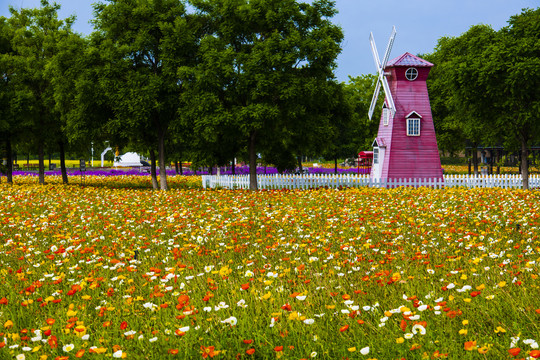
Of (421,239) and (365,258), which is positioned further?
(421,239)

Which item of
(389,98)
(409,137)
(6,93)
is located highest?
(6,93)

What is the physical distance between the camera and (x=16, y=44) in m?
29.9

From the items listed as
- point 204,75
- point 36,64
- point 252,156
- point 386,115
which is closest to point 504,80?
point 386,115

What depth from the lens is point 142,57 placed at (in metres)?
24.6

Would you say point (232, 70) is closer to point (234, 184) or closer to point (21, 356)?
point (234, 184)

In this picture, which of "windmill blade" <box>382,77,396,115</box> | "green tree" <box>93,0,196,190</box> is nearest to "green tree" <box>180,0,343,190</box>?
"green tree" <box>93,0,196,190</box>

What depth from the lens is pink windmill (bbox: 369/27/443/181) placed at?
28.5 metres

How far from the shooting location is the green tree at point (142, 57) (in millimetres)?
23016

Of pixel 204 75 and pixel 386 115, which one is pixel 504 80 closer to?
pixel 386 115

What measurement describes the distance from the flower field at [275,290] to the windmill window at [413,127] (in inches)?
719

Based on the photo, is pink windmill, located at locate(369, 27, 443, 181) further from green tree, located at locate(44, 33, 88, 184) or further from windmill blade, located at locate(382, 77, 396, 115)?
green tree, located at locate(44, 33, 88, 184)

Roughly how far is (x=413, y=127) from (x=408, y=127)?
32 cm

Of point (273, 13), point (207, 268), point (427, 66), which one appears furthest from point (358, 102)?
point (207, 268)

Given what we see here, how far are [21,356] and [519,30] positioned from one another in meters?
27.7
